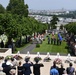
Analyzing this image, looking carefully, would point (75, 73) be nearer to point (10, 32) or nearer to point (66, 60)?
point (66, 60)

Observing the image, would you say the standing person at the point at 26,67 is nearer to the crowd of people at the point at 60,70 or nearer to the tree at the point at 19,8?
the crowd of people at the point at 60,70

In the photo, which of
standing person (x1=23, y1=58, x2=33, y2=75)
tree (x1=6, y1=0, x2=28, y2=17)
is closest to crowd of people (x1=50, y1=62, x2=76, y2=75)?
standing person (x1=23, y1=58, x2=33, y2=75)

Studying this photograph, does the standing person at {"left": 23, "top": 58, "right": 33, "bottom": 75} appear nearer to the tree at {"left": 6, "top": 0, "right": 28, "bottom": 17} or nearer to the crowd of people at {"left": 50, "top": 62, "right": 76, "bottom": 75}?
the crowd of people at {"left": 50, "top": 62, "right": 76, "bottom": 75}

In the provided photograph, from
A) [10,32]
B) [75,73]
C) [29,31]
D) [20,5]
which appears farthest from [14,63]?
[20,5]

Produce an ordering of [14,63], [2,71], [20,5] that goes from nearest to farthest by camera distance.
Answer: [2,71] → [14,63] → [20,5]

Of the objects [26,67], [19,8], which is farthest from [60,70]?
[19,8]

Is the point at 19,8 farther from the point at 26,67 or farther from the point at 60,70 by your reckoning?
the point at 60,70

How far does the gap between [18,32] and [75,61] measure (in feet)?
53.9

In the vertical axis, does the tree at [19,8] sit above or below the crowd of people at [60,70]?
above

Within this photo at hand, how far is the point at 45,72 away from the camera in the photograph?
75.5 ft

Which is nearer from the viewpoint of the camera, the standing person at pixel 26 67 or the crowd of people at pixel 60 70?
the crowd of people at pixel 60 70

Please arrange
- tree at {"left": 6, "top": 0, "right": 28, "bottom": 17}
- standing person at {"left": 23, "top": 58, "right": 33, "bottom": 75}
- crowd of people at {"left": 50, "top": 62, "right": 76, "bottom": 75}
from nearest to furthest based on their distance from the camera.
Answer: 1. crowd of people at {"left": 50, "top": 62, "right": 76, "bottom": 75}
2. standing person at {"left": 23, "top": 58, "right": 33, "bottom": 75}
3. tree at {"left": 6, "top": 0, "right": 28, "bottom": 17}

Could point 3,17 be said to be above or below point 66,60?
above

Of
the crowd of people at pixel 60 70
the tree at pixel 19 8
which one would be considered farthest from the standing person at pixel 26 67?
the tree at pixel 19 8
